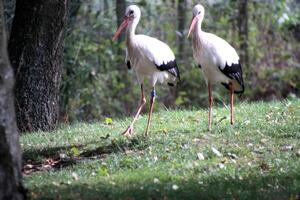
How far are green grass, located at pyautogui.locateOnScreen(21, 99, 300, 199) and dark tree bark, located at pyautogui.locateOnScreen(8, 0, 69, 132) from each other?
0.57m

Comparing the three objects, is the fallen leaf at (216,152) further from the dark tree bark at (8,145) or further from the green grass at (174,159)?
the dark tree bark at (8,145)

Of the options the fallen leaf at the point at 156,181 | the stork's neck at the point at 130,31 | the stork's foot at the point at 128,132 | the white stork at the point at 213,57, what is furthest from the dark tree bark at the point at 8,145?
the stork's neck at the point at 130,31

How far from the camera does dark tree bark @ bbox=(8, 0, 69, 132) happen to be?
34.4 feet

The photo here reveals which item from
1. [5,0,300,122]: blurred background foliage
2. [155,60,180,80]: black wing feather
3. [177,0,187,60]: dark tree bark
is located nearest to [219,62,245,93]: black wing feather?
[155,60,180,80]: black wing feather

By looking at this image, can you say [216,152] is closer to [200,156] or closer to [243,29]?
[200,156]

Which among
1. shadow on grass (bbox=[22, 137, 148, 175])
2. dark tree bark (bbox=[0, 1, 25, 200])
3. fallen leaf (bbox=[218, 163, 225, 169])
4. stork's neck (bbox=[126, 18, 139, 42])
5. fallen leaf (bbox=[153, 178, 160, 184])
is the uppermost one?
stork's neck (bbox=[126, 18, 139, 42])

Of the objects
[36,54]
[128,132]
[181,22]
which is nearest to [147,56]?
[128,132]

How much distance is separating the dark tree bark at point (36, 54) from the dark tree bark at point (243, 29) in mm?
8979

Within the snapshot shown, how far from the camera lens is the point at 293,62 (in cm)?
1867

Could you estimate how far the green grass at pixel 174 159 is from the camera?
656 centimetres

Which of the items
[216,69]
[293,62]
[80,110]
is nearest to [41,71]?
[216,69]

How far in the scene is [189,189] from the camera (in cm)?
657

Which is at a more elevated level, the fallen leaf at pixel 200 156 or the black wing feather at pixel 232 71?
the black wing feather at pixel 232 71

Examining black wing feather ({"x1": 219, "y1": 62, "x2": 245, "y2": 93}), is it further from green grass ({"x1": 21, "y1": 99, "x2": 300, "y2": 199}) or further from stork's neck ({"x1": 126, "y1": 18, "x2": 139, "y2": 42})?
stork's neck ({"x1": 126, "y1": 18, "x2": 139, "y2": 42})
